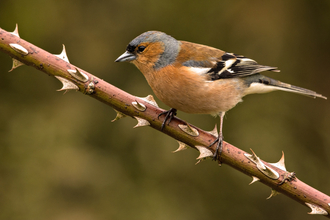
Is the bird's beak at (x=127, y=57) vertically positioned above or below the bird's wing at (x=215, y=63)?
below

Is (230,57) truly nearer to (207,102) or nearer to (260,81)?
(260,81)

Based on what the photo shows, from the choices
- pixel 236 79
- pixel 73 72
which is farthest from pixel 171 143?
pixel 73 72

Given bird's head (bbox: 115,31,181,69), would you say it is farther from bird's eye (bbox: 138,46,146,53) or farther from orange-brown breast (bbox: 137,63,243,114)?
orange-brown breast (bbox: 137,63,243,114)

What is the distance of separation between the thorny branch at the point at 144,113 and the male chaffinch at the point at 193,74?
16.4 inches

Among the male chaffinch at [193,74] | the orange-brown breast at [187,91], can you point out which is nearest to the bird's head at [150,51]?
the male chaffinch at [193,74]

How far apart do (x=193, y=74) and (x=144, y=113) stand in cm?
88

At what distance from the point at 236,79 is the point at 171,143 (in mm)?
1377

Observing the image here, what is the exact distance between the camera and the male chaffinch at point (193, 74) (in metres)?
2.86

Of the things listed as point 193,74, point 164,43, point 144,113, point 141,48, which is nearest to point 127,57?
point 141,48

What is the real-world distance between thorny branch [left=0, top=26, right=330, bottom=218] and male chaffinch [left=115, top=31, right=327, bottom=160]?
1.37 feet

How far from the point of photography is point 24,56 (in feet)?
6.48

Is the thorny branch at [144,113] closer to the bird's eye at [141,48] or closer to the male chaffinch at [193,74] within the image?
the male chaffinch at [193,74]

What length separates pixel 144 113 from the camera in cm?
230

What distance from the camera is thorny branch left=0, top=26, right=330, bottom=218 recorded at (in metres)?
Answer: 1.99
